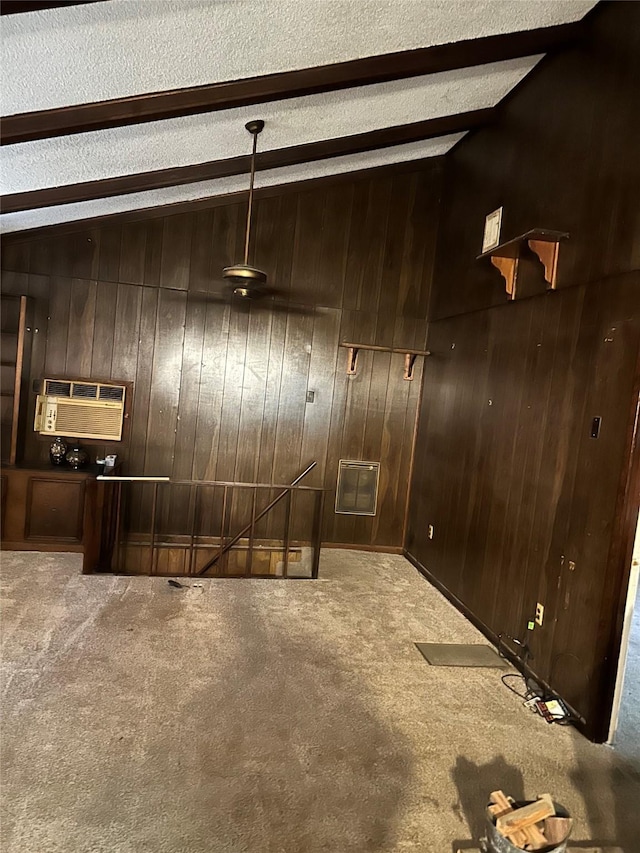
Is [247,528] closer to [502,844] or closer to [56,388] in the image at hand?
[56,388]

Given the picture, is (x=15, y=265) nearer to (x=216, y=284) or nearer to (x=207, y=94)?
(x=216, y=284)

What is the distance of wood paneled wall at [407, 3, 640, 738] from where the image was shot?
2396 mm

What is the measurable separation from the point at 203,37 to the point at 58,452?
322 centimetres

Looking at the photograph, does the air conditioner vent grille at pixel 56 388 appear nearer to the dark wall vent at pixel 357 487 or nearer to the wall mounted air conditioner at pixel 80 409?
the wall mounted air conditioner at pixel 80 409

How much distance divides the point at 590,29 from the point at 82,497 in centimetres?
431

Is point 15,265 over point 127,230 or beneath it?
beneath

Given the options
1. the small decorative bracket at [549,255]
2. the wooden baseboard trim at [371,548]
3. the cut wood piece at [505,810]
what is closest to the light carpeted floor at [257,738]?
the cut wood piece at [505,810]

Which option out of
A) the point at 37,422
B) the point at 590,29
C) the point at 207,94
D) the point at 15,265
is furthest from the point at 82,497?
the point at 590,29

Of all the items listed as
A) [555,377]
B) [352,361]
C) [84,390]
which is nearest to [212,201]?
[352,361]

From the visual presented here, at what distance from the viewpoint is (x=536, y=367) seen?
3064 millimetres

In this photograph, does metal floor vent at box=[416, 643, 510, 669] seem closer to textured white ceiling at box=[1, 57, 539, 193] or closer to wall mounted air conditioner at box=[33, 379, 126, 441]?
wall mounted air conditioner at box=[33, 379, 126, 441]

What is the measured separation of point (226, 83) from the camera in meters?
2.50

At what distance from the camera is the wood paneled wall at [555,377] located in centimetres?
240

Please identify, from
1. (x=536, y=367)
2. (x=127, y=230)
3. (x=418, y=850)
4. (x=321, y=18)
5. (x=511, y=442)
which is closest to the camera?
(x=418, y=850)
